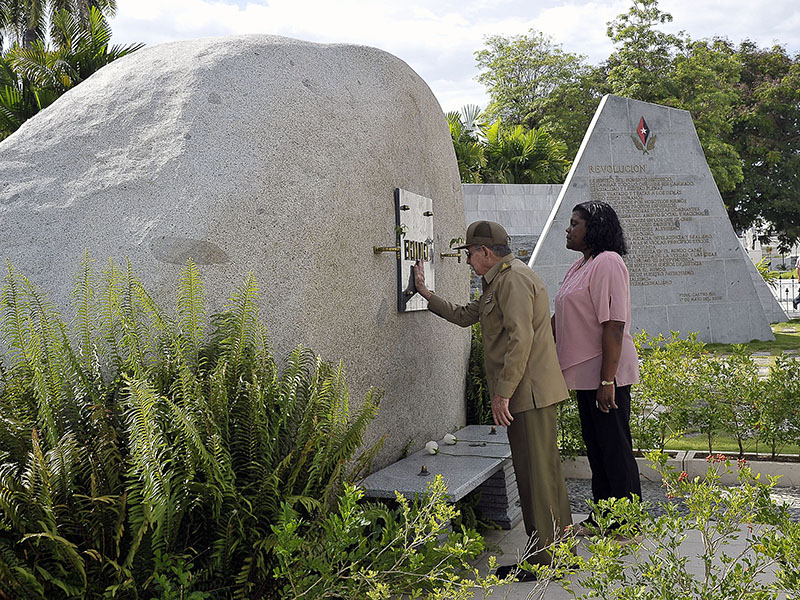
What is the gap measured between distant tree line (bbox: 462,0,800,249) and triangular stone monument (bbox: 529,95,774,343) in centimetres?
1124

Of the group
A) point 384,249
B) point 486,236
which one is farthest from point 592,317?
point 384,249

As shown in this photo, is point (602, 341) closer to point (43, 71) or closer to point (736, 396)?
point (736, 396)

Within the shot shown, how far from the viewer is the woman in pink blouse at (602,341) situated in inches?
177

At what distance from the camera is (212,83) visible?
12.8 ft

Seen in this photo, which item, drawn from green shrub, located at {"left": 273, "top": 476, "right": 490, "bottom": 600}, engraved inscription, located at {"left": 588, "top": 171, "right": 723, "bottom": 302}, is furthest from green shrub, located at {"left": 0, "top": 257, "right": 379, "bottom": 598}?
engraved inscription, located at {"left": 588, "top": 171, "right": 723, "bottom": 302}

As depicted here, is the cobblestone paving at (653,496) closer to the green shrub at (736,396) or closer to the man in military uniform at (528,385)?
the green shrub at (736,396)

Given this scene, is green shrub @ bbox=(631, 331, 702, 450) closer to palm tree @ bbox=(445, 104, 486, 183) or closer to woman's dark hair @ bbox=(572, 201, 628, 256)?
woman's dark hair @ bbox=(572, 201, 628, 256)

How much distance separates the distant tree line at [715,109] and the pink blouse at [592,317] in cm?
2020

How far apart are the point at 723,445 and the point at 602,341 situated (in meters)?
3.04

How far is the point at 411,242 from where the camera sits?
5.02m

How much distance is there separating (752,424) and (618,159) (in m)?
8.09

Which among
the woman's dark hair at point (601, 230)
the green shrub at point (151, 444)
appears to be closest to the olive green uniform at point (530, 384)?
the woman's dark hair at point (601, 230)

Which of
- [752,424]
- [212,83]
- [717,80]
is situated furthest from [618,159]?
[717,80]

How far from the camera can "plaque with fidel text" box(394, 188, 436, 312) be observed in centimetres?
484
